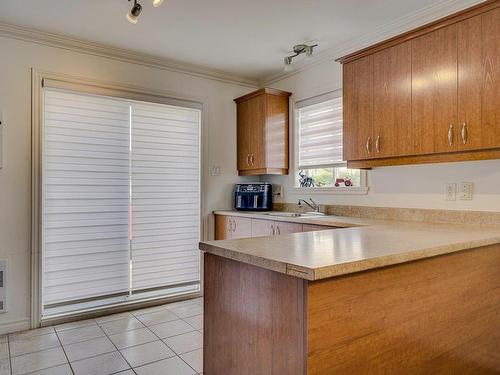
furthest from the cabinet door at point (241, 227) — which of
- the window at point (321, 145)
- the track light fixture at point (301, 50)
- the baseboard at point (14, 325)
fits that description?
the baseboard at point (14, 325)

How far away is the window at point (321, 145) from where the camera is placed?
3.44 metres

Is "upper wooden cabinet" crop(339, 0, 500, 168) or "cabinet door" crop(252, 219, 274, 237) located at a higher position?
"upper wooden cabinet" crop(339, 0, 500, 168)

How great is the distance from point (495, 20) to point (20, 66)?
3417mm

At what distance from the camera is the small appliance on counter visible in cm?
397

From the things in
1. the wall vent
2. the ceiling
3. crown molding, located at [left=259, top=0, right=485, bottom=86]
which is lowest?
the wall vent

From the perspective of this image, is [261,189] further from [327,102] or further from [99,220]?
[99,220]

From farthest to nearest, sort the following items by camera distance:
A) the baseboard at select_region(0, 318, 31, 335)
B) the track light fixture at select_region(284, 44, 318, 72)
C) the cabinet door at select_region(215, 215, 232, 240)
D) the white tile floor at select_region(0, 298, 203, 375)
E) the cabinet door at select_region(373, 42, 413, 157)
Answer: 1. the cabinet door at select_region(215, 215, 232, 240)
2. the track light fixture at select_region(284, 44, 318, 72)
3. the baseboard at select_region(0, 318, 31, 335)
4. the cabinet door at select_region(373, 42, 413, 157)
5. the white tile floor at select_region(0, 298, 203, 375)

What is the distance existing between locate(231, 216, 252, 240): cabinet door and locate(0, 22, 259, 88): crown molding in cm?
161

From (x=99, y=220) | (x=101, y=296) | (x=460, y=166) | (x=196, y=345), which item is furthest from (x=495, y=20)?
(x=101, y=296)

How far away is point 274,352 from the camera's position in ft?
4.25

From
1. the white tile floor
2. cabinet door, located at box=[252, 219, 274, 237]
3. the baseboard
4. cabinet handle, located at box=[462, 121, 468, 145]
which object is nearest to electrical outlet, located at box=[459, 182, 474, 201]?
cabinet handle, located at box=[462, 121, 468, 145]

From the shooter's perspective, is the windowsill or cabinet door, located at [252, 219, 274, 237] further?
cabinet door, located at [252, 219, 274, 237]

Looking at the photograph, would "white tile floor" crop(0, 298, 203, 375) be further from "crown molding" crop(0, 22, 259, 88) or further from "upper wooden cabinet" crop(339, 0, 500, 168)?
"crown molding" crop(0, 22, 259, 88)

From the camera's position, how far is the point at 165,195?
3.72 metres
